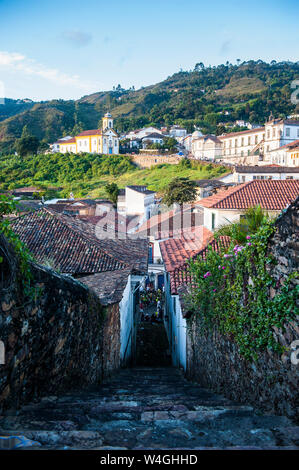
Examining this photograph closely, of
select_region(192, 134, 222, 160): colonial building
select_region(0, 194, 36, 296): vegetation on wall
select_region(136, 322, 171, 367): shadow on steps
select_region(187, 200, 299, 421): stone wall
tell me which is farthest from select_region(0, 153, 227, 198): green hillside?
select_region(0, 194, 36, 296): vegetation on wall

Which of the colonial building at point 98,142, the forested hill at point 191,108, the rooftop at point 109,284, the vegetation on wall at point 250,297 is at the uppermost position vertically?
the forested hill at point 191,108

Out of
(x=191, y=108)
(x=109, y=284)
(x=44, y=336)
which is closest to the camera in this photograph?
(x=44, y=336)

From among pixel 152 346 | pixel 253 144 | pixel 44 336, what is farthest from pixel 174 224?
pixel 253 144

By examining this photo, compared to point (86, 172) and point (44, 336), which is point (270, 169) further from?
point (86, 172)

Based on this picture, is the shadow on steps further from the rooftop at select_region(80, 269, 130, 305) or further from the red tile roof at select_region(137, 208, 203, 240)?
the red tile roof at select_region(137, 208, 203, 240)

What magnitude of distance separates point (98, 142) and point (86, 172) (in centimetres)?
1596

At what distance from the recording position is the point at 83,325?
17.5ft

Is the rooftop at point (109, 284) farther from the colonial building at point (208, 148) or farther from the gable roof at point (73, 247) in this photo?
the colonial building at point (208, 148)

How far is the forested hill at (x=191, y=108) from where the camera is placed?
10544 cm

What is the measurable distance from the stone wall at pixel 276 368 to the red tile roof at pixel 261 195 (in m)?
12.4

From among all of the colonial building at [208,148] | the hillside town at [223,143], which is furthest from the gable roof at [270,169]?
the colonial building at [208,148]

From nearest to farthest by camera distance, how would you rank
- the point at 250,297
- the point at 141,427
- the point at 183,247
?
the point at 141,427 < the point at 250,297 < the point at 183,247

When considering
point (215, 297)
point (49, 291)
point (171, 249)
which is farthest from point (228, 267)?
point (171, 249)

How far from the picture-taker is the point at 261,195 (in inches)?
682
